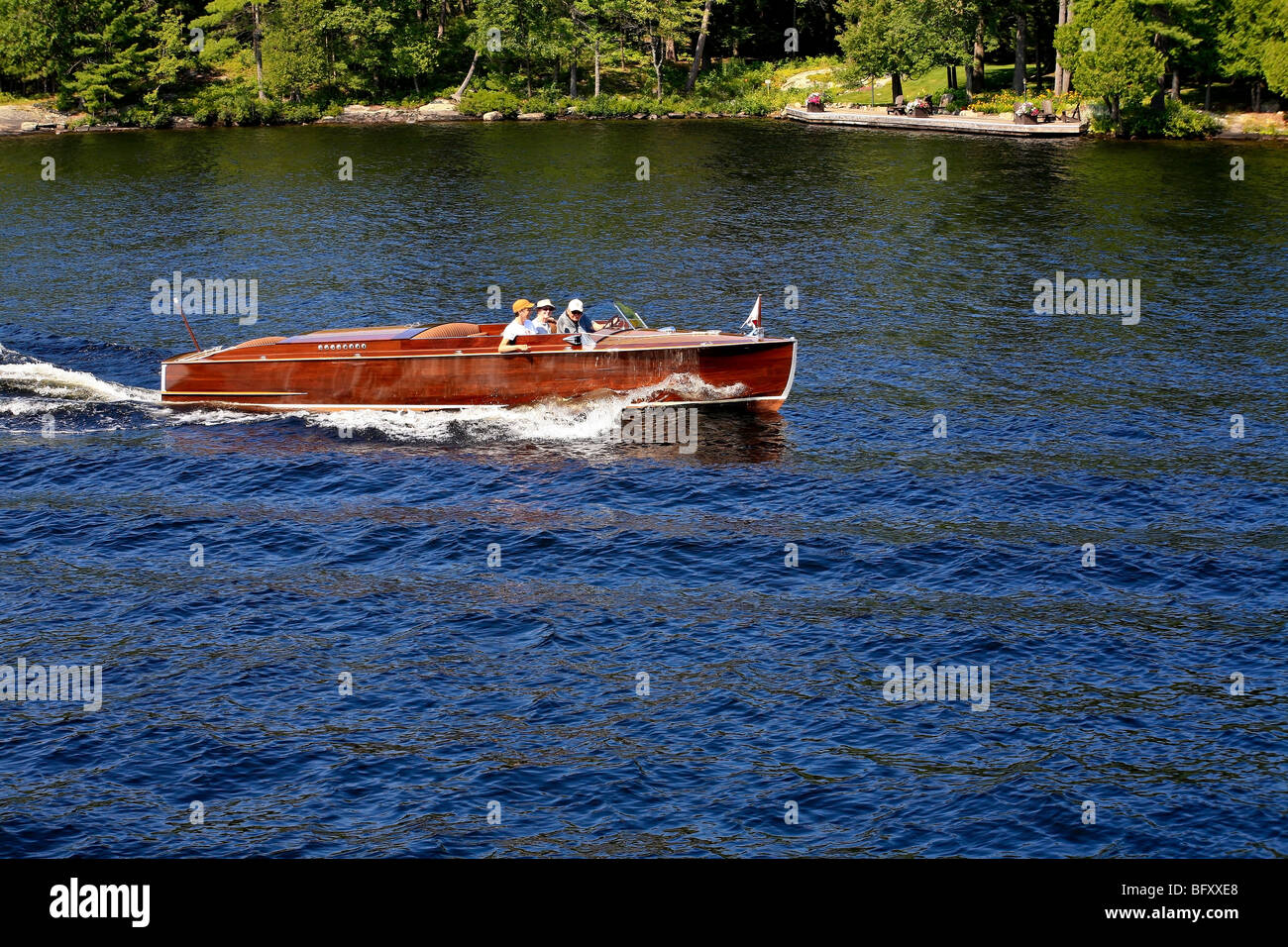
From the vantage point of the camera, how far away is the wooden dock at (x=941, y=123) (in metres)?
85.4

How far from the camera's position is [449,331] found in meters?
37.2

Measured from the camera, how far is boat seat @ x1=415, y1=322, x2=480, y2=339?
3709 centimetres

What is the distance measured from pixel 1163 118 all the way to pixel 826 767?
73329 millimetres

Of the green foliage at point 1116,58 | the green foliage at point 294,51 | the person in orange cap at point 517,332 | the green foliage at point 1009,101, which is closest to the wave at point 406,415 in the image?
the person in orange cap at point 517,332

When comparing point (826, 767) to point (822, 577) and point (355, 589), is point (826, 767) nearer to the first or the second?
point (822, 577)

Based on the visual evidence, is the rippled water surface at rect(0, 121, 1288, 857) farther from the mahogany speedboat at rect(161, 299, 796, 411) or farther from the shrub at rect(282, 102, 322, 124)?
the shrub at rect(282, 102, 322, 124)

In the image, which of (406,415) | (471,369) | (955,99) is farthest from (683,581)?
(955,99)

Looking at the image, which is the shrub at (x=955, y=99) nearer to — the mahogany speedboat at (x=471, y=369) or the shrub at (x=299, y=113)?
the shrub at (x=299, y=113)

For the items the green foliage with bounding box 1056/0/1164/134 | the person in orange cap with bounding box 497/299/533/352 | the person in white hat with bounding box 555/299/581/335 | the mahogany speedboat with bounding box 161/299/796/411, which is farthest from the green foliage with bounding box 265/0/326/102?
the person in white hat with bounding box 555/299/581/335

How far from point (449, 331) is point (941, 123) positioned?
62.2 m

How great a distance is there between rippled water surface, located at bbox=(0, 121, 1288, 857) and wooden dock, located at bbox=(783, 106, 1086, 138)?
33.5m
